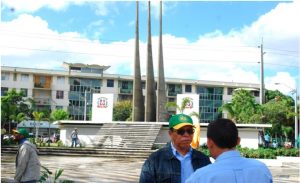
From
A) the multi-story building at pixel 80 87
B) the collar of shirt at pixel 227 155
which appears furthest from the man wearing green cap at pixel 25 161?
the multi-story building at pixel 80 87

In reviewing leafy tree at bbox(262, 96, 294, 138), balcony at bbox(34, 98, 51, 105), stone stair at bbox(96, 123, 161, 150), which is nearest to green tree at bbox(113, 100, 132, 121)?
balcony at bbox(34, 98, 51, 105)

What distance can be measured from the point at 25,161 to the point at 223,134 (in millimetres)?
3555

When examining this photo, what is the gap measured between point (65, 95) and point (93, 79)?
5.00 m

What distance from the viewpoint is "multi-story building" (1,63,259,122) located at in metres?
67.5

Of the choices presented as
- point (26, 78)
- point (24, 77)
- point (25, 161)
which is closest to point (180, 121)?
point (25, 161)

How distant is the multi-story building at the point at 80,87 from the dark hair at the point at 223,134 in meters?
65.3

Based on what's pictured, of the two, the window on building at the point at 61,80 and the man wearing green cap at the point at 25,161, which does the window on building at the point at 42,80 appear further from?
the man wearing green cap at the point at 25,161

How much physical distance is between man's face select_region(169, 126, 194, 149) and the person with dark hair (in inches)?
36.9

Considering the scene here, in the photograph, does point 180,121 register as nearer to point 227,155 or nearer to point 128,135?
point 227,155

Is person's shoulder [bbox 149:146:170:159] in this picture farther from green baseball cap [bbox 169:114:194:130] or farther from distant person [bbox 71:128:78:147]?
distant person [bbox 71:128:78:147]

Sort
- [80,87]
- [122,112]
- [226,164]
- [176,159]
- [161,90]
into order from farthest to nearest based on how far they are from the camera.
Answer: [80,87] → [122,112] → [161,90] → [176,159] → [226,164]

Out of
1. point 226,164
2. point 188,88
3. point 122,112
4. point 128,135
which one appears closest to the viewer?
point 226,164

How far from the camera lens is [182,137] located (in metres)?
3.51

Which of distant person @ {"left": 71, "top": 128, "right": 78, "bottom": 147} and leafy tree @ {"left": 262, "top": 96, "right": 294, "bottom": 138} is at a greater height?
leafy tree @ {"left": 262, "top": 96, "right": 294, "bottom": 138}
